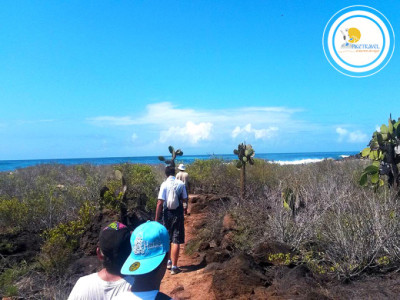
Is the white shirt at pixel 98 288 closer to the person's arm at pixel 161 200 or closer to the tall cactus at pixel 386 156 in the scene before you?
the person's arm at pixel 161 200

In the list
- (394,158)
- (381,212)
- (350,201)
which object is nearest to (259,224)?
(350,201)

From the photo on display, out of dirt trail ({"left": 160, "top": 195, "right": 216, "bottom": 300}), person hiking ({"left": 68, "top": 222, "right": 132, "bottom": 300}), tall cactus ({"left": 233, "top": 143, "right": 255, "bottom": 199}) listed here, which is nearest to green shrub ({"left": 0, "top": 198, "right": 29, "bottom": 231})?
dirt trail ({"left": 160, "top": 195, "right": 216, "bottom": 300})

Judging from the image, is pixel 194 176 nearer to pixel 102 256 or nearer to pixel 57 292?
pixel 57 292

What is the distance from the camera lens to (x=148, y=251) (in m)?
2.32

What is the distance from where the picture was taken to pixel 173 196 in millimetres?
7336

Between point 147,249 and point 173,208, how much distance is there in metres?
5.06

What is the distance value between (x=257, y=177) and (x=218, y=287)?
31.3ft

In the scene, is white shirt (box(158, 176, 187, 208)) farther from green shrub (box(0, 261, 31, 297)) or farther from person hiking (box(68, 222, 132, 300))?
person hiking (box(68, 222, 132, 300))

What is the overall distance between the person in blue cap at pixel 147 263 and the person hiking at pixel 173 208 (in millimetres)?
4868

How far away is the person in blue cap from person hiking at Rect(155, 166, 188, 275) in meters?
4.87

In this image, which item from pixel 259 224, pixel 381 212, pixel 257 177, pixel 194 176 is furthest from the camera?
pixel 194 176

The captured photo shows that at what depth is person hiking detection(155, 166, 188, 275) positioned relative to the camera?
7.32 meters

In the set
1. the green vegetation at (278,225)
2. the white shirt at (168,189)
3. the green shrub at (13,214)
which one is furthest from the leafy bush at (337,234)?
the green shrub at (13,214)

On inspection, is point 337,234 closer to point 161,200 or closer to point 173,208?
point 173,208
